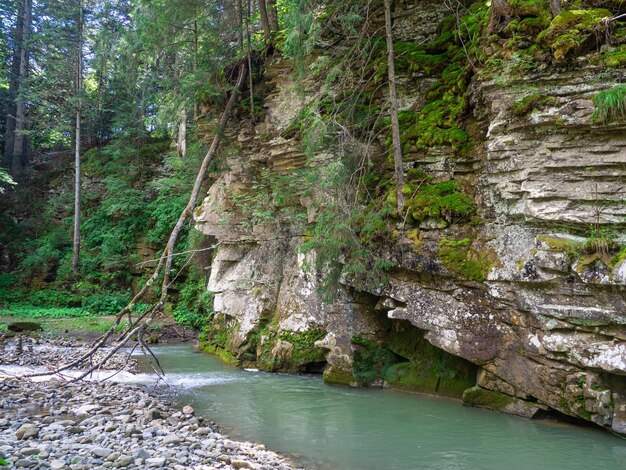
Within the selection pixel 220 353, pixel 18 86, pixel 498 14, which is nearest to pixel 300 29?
pixel 498 14

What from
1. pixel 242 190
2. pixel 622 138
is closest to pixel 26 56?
pixel 242 190

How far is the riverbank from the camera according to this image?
4.79 meters

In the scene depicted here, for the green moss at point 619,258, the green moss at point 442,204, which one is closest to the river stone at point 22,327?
the green moss at point 442,204

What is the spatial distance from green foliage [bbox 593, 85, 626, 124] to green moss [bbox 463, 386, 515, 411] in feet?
15.4

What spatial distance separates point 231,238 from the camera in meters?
14.7

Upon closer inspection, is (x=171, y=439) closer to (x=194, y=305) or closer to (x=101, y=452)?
(x=101, y=452)

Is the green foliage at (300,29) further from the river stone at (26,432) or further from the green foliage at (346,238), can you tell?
the river stone at (26,432)

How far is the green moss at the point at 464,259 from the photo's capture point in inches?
315

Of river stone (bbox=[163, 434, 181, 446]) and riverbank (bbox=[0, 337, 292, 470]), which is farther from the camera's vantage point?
river stone (bbox=[163, 434, 181, 446])

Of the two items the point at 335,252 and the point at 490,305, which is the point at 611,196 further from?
the point at 335,252

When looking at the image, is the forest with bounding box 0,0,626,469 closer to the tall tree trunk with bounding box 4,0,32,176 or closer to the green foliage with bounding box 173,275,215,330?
the green foliage with bounding box 173,275,215,330

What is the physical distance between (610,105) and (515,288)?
305cm

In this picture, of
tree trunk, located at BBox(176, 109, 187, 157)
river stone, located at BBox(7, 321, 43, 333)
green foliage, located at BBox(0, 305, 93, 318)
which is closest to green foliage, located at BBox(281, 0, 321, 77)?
tree trunk, located at BBox(176, 109, 187, 157)

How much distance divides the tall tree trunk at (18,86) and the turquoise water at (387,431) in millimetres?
22801
